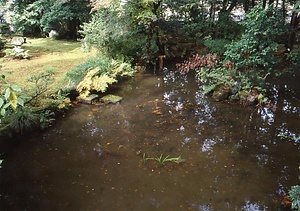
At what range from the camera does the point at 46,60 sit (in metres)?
11.9

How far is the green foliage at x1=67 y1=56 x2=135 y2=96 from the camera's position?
28.0ft

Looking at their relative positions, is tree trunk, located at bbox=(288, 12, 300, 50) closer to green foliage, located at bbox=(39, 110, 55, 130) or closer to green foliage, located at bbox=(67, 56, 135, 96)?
green foliage, located at bbox=(67, 56, 135, 96)

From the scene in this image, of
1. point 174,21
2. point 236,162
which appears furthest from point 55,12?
point 236,162

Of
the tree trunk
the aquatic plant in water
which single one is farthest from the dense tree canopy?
the aquatic plant in water

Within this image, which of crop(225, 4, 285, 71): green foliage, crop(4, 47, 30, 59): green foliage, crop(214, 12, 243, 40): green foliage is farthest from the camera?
crop(214, 12, 243, 40): green foliage

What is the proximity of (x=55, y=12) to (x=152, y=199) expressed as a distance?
12.8 metres

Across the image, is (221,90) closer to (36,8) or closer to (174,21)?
(174,21)

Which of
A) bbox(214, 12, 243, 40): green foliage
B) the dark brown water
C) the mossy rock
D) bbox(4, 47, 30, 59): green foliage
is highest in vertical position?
bbox(214, 12, 243, 40): green foliage

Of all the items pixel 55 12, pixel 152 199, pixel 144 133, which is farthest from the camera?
pixel 55 12

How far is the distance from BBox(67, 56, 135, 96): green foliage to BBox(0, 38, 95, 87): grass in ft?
2.17

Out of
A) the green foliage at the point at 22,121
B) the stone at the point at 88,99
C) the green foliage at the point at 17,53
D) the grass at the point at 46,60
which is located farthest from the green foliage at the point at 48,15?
the green foliage at the point at 22,121

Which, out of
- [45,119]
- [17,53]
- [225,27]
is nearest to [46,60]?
[17,53]

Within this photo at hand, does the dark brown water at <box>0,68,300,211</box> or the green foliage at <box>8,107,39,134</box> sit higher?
the green foliage at <box>8,107,39,134</box>

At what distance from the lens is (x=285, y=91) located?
9422 mm
